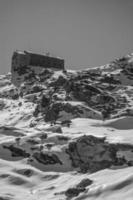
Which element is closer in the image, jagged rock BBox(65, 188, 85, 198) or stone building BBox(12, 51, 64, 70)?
jagged rock BBox(65, 188, 85, 198)

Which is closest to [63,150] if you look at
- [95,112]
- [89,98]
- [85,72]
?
[95,112]

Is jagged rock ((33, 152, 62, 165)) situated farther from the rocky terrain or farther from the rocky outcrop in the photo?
the rocky outcrop

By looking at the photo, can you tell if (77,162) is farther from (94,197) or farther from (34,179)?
(94,197)

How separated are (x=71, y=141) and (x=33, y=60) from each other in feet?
187

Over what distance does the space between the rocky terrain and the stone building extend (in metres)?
15.1

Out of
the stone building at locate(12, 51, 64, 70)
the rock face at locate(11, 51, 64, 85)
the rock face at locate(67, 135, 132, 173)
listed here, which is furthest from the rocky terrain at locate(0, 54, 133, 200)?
the stone building at locate(12, 51, 64, 70)

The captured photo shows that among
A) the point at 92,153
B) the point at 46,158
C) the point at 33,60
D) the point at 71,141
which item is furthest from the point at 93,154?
the point at 33,60

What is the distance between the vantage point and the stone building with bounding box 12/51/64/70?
287 ft

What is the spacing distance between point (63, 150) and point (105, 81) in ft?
130

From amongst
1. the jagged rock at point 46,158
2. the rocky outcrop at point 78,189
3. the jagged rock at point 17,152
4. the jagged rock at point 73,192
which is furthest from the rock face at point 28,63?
the jagged rock at point 73,192

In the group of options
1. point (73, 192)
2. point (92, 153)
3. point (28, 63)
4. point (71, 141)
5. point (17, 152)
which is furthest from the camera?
point (28, 63)

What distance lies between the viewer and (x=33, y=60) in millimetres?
88000

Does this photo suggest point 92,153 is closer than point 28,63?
Yes

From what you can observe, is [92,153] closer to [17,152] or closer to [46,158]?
[46,158]
